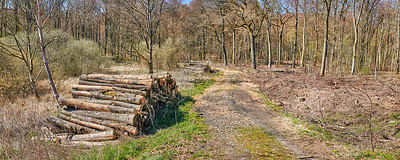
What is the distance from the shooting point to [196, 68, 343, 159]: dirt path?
4.73 m

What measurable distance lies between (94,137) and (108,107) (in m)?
1.16

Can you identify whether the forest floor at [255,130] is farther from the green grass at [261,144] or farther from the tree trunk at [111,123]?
the tree trunk at [111,123]

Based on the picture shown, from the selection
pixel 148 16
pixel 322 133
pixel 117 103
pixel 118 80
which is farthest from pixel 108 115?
pixel 148 16

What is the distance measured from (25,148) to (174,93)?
5825mm

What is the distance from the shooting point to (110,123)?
641 centimetres

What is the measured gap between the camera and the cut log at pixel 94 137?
19.1ft

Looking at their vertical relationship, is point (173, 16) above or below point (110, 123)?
above

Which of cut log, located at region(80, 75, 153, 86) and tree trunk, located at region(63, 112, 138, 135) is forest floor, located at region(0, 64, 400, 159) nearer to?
tree trunk, located at region(63, 112, 138, 135)

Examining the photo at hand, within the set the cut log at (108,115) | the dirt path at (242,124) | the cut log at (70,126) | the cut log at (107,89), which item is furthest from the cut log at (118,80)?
the dirt path at (242,124)

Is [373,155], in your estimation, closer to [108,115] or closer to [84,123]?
[108,115]

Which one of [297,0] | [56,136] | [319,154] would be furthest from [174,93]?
[297,0]

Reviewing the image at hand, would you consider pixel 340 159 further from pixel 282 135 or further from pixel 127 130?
pixel 127 130

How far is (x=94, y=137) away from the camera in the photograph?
19.5 ft

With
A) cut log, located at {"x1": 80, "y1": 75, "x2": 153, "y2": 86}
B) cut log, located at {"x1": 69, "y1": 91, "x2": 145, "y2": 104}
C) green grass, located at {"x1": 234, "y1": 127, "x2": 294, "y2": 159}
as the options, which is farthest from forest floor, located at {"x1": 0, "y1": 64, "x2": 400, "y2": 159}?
cut log, located at {"x1": 80, "y1": 75, "x2": 153, "y2": 86}
